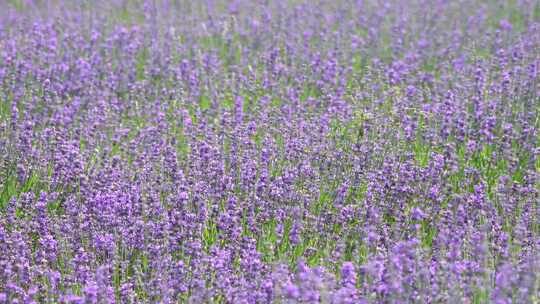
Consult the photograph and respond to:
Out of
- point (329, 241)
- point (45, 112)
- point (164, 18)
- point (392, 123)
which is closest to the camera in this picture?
point (329, 241)

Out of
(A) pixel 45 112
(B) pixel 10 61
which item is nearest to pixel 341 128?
(A) pixel 45 112

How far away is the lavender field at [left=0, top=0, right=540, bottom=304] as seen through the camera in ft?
12.3

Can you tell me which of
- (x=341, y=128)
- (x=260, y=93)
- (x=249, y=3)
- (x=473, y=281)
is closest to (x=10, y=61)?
(x=260, y=93)

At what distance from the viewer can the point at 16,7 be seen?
8938 millimetres

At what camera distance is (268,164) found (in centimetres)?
484

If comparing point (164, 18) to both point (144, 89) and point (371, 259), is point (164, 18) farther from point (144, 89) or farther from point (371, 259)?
point (371, 259)

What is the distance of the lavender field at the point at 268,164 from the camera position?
12.3 feet

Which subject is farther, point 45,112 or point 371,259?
point 45,112

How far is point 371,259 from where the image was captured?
12.8 ft

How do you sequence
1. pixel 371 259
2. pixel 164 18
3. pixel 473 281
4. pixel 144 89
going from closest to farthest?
pixel 473 281
pixel 371 259
pixel 144 89
pixel 164 18

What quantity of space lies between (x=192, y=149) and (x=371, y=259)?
1471 millimetres

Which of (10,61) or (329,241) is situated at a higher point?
(10,61)

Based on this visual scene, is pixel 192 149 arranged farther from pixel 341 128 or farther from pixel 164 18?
pixel 164 18

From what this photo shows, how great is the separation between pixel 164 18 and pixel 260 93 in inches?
100
